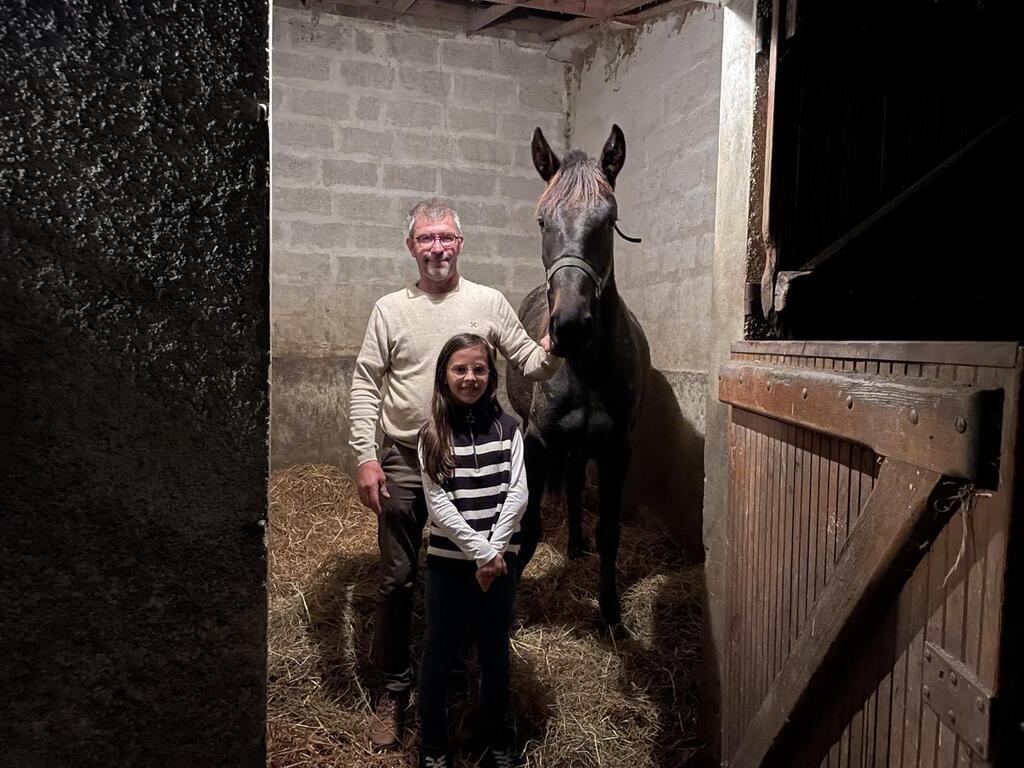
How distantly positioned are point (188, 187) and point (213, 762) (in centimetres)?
72

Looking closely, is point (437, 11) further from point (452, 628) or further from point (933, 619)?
point (933, 619)

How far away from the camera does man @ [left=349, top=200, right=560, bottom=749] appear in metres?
2.24

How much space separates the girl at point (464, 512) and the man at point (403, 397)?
13.1 inches

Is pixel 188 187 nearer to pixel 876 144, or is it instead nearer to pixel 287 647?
pixel 876 144

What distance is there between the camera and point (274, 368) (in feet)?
14.1

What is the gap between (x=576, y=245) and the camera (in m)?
2.42

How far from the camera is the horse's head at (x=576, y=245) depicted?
89.5 inches

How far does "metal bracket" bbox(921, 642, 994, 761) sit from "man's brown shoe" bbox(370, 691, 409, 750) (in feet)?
5.50

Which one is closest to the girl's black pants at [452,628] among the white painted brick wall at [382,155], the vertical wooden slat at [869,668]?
the vertical wooden slat at [869,668]

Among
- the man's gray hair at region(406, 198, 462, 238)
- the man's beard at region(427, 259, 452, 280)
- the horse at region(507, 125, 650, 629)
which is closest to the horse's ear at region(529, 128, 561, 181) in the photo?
the horse at region(507, 125, 650, 629)

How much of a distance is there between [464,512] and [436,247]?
0.89 m

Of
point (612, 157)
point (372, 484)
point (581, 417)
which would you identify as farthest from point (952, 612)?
point (612, 157)

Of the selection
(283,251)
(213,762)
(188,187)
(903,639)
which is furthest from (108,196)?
(283,251)

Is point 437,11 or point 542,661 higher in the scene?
point 437,11
